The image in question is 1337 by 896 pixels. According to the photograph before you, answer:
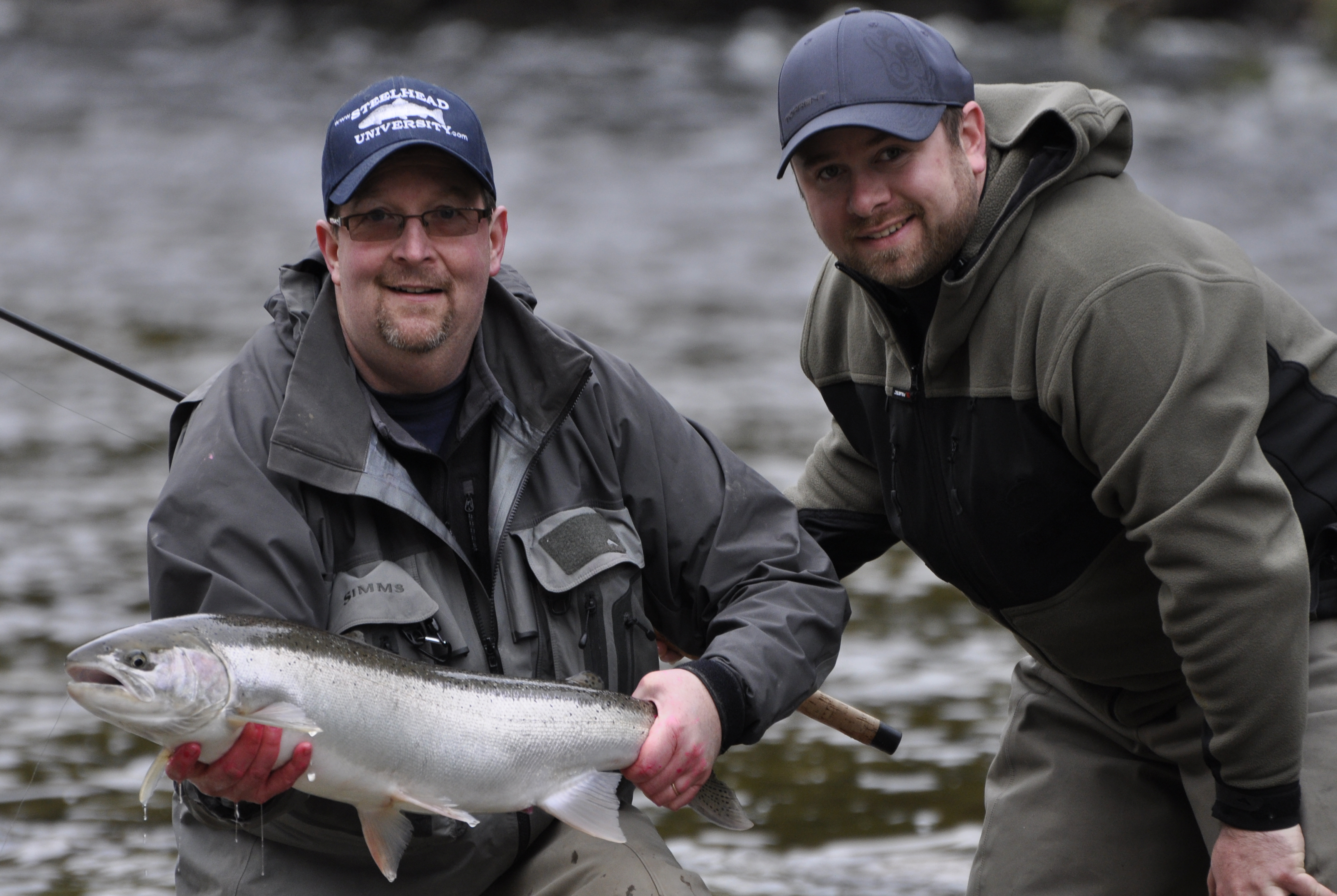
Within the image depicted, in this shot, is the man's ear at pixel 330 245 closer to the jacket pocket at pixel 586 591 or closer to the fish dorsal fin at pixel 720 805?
the jacket pocket at pixel 586 591

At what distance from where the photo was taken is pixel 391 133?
3.33 meters

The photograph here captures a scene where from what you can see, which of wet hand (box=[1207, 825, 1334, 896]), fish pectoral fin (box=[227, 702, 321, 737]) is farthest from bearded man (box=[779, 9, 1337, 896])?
fish pectoral fin (box=[227, 702, 321, 737])

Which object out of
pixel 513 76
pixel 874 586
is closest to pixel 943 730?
pixel 874 586

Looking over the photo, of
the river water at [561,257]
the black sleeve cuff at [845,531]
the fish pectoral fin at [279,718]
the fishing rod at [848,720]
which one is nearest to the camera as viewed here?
the fish pectoral fin at [279,718]

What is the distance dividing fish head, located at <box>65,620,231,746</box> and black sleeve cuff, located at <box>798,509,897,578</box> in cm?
179

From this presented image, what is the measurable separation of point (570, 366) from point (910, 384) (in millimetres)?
750

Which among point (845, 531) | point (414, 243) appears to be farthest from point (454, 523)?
point (845, 531)

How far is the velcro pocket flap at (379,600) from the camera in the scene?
3148 millimetres

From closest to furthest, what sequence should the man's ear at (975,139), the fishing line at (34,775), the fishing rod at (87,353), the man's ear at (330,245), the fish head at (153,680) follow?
the fish head at (153,680) → the man's ear at (330,245) → the man's ear at (975,139) → the fishing rod at (87,353) → the fishing line at (34,775)

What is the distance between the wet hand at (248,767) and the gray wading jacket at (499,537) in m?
0.15

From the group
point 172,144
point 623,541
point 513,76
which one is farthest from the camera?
point 513,76

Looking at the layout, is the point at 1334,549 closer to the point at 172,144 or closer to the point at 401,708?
the point at 401,708

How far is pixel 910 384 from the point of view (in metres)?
3.64

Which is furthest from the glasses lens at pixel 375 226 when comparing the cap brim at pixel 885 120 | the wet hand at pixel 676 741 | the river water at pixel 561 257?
the river water at pixel 561 257
